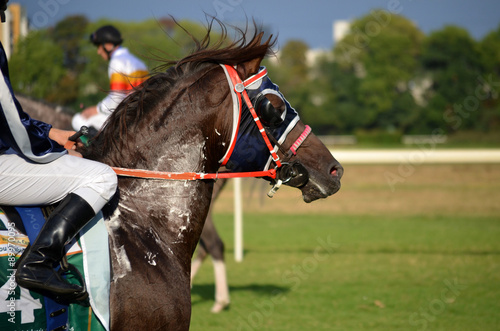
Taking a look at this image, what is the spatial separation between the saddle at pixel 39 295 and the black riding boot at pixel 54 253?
0.15 feet

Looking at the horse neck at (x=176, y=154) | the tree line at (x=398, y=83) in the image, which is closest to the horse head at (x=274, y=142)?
the horse neck at (x=176, y=154)

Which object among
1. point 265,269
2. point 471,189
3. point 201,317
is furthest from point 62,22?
point 471,189

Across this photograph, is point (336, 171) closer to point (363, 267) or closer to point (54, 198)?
point (54, 198)

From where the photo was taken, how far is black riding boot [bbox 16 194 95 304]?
240 centimetres

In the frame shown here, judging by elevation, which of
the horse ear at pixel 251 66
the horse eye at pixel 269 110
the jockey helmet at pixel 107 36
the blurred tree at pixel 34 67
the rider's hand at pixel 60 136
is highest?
the horse ear at pixel 251 66

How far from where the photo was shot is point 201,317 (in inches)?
236

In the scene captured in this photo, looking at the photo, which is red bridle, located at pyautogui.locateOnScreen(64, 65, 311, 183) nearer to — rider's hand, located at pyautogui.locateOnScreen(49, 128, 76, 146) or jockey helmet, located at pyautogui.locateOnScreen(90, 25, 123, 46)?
rider's hand, located at pyautogui.locateOnScreen(49, 128, 76, 146)

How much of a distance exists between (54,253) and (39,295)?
22 cm

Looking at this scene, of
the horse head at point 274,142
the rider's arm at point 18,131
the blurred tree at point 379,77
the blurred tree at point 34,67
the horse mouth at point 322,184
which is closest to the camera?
the rider's arm at point 18,131

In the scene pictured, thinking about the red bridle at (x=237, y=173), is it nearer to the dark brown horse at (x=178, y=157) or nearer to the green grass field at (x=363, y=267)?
the dark brown horse at (x=178, y=157)

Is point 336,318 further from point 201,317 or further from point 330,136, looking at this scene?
point 330,136

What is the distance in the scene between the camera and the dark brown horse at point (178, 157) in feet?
9.05

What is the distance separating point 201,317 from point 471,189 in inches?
580

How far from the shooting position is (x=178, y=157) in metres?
2.99
